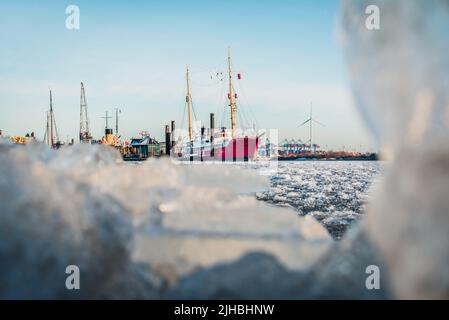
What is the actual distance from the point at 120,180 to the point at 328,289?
1.59 meters

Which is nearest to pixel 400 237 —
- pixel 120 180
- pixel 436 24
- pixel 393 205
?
pixel 393 205

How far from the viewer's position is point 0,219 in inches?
87.7

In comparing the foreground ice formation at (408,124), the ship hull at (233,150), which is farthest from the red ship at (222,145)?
the foreground ice formation at (408,124)

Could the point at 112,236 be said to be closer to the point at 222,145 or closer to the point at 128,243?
the point at 128,243

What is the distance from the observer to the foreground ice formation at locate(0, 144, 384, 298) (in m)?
2.16

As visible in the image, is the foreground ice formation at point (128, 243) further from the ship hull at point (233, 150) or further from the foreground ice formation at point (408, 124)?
the ship hull at point (233, 150)

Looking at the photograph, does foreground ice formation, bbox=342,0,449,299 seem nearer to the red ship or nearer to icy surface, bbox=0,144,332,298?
icy surface, bbox=0,144,332,298

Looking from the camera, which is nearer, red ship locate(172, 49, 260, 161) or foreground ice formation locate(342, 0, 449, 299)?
foreground ice formation locate(342, 0, 449, 299)

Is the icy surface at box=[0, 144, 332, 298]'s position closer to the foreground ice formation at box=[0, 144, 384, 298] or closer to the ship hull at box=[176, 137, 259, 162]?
the foreground ice formation at box=[0, 144, 384, 298]

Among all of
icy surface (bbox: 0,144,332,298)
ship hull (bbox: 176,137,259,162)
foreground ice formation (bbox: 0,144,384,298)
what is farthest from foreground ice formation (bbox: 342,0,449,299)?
ship hull (bbox: 176,137,259,162)

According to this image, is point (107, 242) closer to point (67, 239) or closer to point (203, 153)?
point (67, 239)

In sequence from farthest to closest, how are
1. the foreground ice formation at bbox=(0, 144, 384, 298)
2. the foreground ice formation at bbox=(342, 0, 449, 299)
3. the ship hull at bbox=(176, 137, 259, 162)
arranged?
the ship hull at bbox=(176, 137, 259, 162)
the foreground ice formation at bbox=(0, 144, 384, 298)
the foreground ice formation at bbox=(342, 0, 449, 299)

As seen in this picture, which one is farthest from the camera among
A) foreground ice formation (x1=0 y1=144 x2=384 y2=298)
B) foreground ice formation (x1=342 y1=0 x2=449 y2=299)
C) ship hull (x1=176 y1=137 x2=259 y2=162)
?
ship hull (x1=176 y1=137 x2=259 y2=162)
